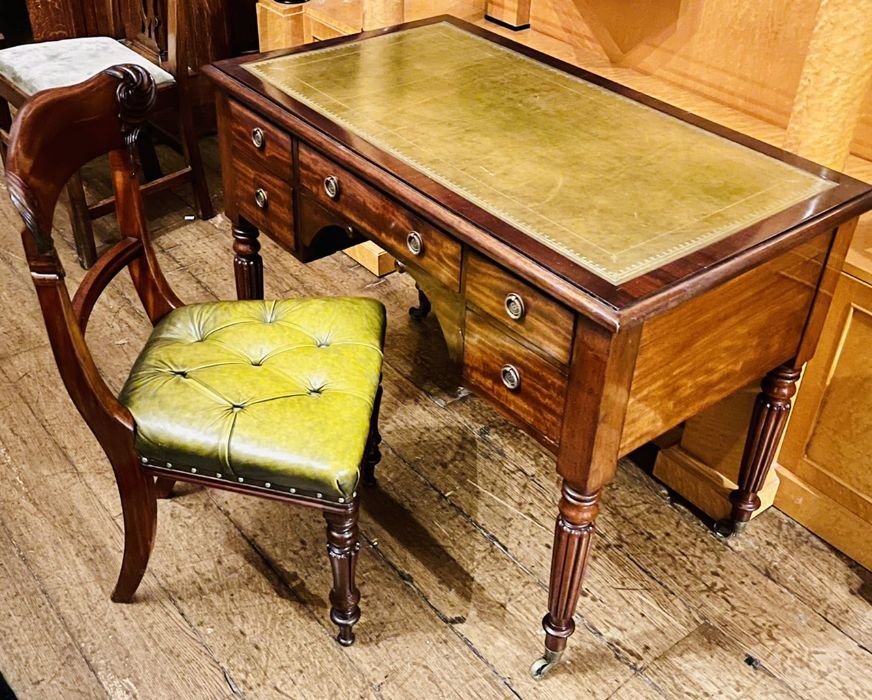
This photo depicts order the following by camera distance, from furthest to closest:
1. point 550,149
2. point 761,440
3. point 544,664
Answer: point 761,440 → point 544,664 → point 550,149

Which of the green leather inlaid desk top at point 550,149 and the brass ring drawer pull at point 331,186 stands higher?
the green leather inlaid desk top at point 550,149

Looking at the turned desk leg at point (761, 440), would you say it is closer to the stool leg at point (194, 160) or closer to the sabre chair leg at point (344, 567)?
the sabre chair leg at point (344, 567)

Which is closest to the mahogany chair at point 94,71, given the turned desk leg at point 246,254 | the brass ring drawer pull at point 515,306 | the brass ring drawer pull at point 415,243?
the turned desk leg at point 246,254

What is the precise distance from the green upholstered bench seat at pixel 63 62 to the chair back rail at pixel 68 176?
121cm

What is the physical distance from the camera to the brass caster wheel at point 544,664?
1921 mm

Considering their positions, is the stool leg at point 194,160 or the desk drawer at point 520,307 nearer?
the desk drawer at point 520,307

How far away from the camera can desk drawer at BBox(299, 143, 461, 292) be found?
5.61 ft

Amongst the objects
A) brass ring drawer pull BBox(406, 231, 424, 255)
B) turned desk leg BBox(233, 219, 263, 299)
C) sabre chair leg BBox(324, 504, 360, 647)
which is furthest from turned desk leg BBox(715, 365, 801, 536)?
turned desk leg BBox(233, 219, 263, 299)

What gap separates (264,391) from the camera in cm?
181

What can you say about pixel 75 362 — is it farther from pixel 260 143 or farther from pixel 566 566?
pixel 566 566

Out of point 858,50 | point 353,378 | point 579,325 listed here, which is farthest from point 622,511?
point 858,50

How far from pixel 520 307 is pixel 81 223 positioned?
1988 millimetres

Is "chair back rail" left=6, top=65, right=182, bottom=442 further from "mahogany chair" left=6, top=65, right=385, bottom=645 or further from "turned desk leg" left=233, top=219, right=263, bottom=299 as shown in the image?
"turned desk leg" left=233, top=219, right=263, bottom=299

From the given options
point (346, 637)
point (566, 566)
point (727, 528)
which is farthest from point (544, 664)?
point (727, 528)
